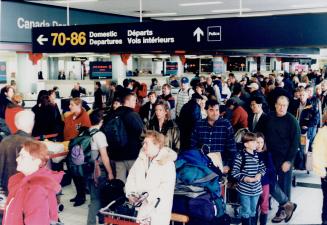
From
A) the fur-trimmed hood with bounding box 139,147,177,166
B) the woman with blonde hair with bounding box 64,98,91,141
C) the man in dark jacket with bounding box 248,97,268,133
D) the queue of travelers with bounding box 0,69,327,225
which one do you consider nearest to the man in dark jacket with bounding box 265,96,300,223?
the queue of travelers with bounding box 0,69,327,225

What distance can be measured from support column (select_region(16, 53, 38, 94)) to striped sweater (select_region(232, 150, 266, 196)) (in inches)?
384

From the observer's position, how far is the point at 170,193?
440 cm

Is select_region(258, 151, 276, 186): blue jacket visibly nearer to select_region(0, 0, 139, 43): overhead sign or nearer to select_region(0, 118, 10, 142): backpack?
select_region(0, 118, 10, 142): backpack

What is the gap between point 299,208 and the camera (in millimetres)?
6949

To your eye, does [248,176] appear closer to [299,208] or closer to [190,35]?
[299,208]

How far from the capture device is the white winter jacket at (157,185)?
4345 mm

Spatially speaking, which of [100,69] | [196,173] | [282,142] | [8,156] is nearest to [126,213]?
[196,173]

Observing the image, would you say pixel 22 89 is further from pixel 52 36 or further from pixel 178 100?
pixel 52 36

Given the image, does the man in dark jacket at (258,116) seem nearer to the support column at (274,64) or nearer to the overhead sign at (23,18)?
the overhead sign at (23,18)

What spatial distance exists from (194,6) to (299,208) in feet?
23.1

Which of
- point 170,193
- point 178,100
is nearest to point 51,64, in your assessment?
point 178,100

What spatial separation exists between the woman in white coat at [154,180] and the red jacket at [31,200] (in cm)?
115

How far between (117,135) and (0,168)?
172 cm

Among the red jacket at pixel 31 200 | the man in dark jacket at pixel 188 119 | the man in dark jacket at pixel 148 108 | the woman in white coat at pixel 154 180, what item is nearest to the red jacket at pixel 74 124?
the man in dark jacket at pixel 188 119
